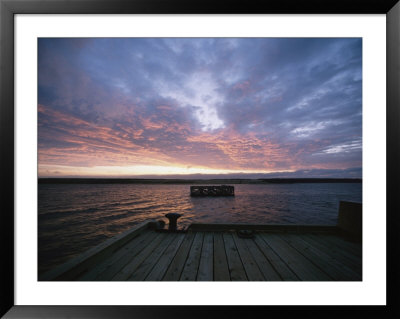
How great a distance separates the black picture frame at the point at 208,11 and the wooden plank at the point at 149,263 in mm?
268

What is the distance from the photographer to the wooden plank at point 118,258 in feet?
4.36

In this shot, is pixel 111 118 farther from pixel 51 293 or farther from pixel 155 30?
pixel 51 293

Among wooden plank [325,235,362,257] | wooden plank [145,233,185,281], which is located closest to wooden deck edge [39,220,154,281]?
wooden plank [145,233,185,281]

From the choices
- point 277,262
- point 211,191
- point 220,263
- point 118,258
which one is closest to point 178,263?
point 220,263

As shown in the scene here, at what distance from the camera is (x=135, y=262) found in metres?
1.52

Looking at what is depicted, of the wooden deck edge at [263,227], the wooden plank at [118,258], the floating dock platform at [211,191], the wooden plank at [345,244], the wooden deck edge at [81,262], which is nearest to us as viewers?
the wooden deck edge at [81,262]

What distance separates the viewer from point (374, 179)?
1.18 m

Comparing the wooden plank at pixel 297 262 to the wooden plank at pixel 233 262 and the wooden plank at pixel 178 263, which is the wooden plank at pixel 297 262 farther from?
the wooden plank at pixel 178 263

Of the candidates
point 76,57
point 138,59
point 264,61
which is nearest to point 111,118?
point 76,57

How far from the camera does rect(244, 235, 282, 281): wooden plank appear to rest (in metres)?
1.35

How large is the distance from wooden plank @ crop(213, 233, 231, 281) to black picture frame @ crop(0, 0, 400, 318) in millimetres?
264

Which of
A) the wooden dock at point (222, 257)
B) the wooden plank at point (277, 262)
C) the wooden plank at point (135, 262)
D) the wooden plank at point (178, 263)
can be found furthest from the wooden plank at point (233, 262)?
the wooden plank at point (135, 262)

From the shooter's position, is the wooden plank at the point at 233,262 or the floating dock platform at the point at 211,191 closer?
the wooden plank at the point at 233,262

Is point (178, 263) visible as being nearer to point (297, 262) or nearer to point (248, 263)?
point (248, 263)
